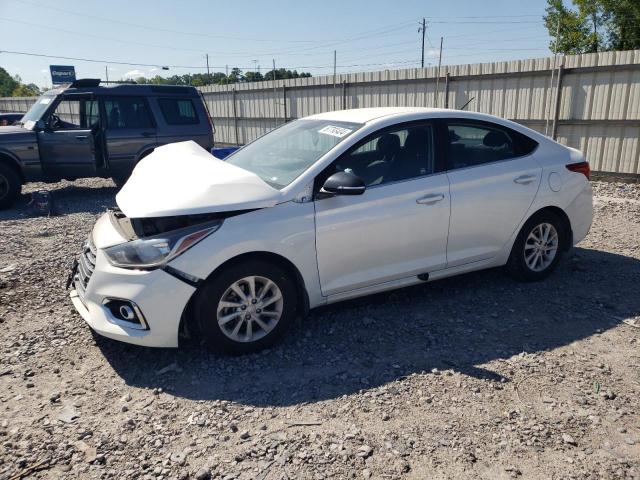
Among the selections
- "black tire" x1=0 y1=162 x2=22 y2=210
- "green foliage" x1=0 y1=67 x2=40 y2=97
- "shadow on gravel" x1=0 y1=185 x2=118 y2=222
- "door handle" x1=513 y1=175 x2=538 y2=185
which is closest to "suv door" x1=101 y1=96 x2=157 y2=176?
"shadow on gravel" x1=0 y1=185 x2=118 y2=222

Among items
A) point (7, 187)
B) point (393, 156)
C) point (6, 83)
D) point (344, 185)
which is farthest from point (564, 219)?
point (6, 83)

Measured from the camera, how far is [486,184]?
177 inches

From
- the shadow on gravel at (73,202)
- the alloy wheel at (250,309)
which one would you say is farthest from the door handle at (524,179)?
the shadow on gravel at (73,202)

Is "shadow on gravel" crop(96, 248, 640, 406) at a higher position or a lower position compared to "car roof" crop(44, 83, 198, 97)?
lower

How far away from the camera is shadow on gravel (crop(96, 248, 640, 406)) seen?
3.45 m

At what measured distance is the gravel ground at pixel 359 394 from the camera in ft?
8.88

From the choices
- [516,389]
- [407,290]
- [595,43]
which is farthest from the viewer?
[595,43]

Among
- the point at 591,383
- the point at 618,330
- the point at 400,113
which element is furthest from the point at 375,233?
the point at 618,330

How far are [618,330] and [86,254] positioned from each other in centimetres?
426

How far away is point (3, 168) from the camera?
29.5 ft

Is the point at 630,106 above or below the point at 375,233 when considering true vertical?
above

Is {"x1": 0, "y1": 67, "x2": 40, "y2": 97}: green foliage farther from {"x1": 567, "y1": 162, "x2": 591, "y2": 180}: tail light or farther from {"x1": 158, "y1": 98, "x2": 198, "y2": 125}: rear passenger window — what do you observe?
{"x1": 567, "y1": 162, "x2": 591, "y2": 180}: tail light

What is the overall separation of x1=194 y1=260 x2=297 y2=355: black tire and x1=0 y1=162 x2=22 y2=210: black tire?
7239 millimetres

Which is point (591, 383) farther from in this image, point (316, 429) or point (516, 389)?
point (316, 429)
